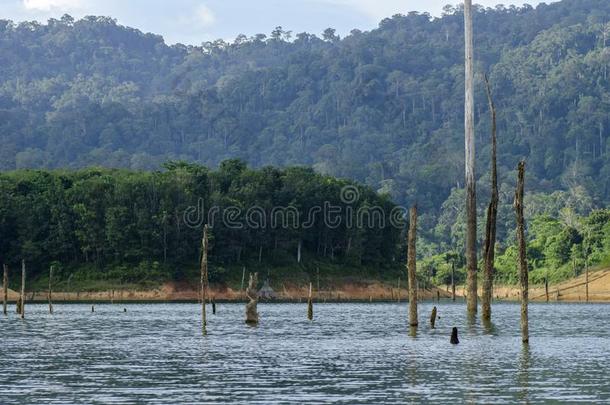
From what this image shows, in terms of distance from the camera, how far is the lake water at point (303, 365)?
137 feet

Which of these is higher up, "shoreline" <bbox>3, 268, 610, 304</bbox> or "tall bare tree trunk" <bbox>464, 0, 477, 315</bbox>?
"tall bare tree trunk" <bbox>464, 0, 477, 315</bbox>

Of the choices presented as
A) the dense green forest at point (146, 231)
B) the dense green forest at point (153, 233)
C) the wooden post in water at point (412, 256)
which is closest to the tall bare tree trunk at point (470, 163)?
the wooden post in water at point (412, 256)

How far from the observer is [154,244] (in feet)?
601

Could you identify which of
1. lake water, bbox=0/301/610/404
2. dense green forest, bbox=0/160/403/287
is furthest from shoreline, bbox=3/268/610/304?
lake water, bbox=0/301/610/404

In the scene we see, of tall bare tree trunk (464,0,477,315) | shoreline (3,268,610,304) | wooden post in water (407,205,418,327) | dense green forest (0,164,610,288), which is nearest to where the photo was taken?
wooden post in water (407,205,418,327)

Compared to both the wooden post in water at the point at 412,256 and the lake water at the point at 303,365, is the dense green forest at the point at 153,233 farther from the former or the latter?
the wooden post in water at the point at 412,256

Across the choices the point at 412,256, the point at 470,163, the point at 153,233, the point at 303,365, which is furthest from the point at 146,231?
the point at 303,365

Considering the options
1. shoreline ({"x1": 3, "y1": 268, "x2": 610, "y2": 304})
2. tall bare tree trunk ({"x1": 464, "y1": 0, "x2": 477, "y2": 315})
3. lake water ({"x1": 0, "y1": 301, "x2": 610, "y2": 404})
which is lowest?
lake water ({"x1": 0, "y1": 301, "x2": 610, "y2": 404})

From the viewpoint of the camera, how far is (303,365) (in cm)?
5356

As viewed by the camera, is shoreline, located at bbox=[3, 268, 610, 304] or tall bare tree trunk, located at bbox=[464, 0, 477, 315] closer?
tall bare tree trunk, located at bbox=[464, 0, 477, 315]

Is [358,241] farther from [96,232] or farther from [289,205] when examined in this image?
[96,232]

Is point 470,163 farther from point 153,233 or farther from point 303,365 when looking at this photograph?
point 153,233

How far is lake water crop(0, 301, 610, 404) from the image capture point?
41.7 metres

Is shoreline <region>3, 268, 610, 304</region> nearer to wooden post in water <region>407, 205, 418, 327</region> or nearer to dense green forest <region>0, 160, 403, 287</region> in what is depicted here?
dense green forest <region>0, 160, 403, 287</region>
